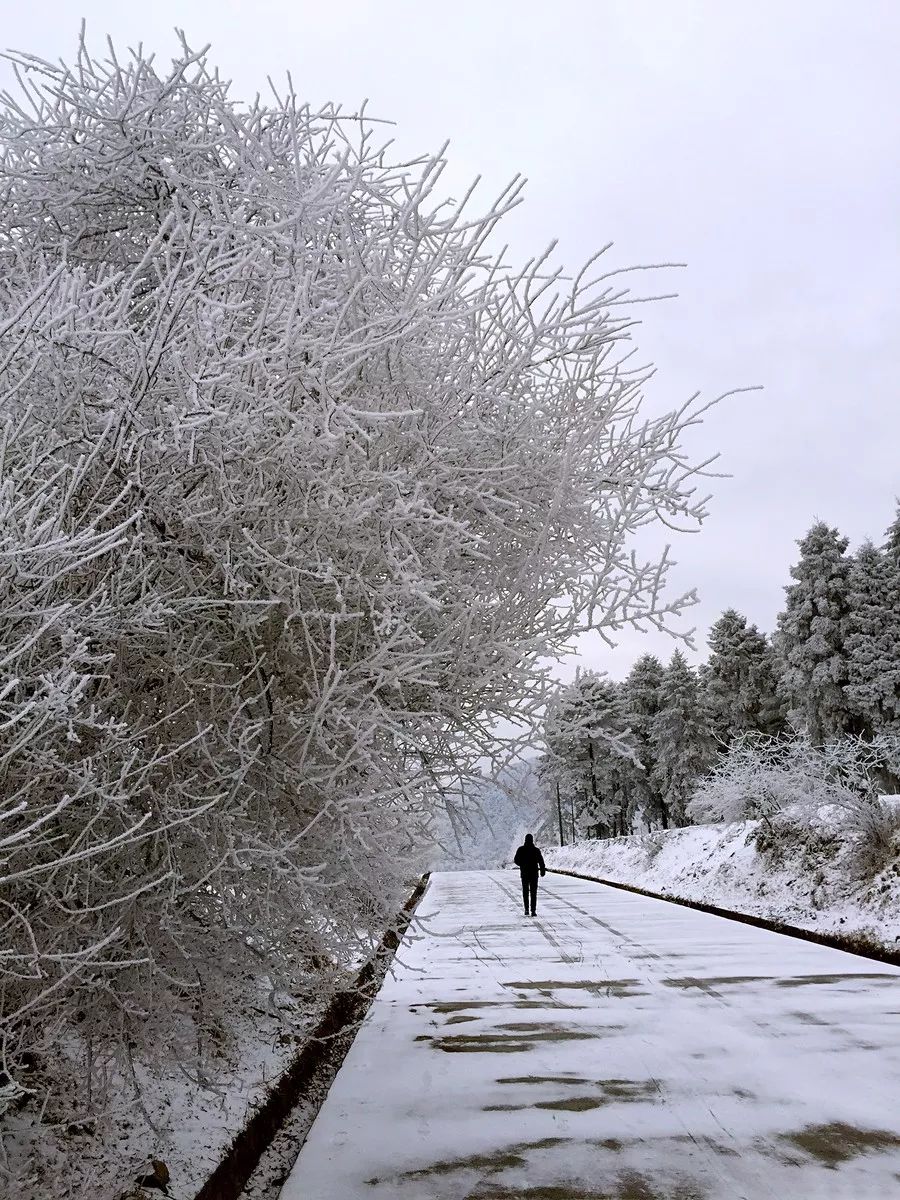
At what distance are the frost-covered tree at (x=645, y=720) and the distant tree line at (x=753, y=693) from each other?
9 cm

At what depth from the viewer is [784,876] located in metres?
17.7

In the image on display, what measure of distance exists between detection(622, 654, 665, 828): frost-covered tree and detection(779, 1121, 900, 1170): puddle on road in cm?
6018

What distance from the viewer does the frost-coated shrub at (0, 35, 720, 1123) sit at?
3393mm

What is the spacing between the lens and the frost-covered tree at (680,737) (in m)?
60.3

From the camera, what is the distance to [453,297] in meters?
4.60

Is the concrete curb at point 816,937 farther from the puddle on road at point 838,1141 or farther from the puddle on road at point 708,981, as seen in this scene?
the puddle on road at point 838,1141

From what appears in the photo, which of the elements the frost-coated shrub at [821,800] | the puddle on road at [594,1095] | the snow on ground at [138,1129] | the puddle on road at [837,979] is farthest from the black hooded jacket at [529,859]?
the snow on ground at [138,1129]

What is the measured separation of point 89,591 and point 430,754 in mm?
1943

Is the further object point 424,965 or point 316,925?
point 424,965

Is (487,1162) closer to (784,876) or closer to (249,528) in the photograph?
(249,528)

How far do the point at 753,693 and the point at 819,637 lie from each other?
14.4m

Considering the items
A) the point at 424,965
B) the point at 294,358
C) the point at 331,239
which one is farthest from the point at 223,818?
the point at 424,965

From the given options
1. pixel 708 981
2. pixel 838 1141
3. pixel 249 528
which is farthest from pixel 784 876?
pixel 249 528

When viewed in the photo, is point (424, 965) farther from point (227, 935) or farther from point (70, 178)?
point (70, 178)
